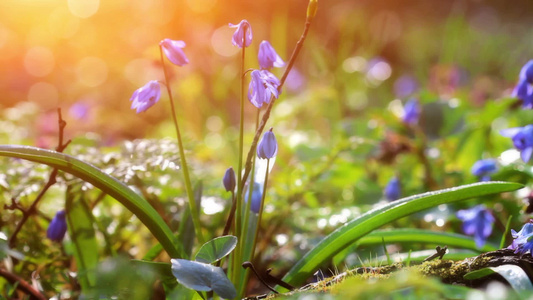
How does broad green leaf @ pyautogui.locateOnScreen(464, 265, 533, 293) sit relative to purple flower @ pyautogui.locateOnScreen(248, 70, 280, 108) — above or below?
below

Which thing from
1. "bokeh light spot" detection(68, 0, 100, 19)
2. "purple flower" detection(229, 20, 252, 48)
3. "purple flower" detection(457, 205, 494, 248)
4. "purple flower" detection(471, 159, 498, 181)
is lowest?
"purple flower" detection(457, 205, 494, 248)

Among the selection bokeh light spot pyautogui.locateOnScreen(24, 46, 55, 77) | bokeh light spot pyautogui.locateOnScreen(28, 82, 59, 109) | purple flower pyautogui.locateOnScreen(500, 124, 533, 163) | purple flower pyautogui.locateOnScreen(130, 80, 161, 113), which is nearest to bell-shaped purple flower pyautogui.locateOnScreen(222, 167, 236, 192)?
purple flower pyautogui.locateOnScreen(130, 80, 161, 113)

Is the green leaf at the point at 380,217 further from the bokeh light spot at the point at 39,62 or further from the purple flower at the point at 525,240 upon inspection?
the bokeh light spot at the point at 39,62

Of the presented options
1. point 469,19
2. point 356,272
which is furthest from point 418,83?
point 469,19

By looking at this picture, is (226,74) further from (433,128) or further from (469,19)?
(469,19)

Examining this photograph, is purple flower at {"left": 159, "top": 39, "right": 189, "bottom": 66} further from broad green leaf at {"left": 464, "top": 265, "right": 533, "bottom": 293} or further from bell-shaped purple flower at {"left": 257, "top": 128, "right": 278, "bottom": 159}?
broad green leaf at {"left": 464, "top": 265, "right": 533, "bottom": 293}

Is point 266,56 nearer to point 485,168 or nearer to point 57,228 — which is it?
point 57,228
